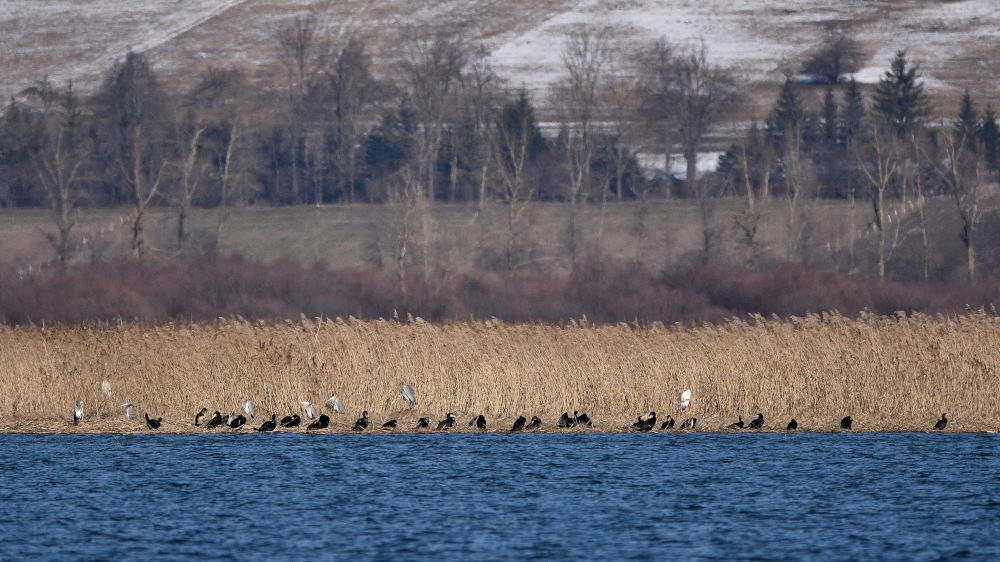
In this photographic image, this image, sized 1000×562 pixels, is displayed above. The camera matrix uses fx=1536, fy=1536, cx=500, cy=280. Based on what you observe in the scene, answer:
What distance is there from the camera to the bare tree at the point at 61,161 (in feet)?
244

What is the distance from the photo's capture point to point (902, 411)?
2864 centimetres

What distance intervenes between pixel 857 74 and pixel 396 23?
42.1 metres

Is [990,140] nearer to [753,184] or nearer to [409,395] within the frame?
[753,184]

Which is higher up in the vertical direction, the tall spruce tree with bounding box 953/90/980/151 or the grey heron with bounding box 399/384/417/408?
the grey heron with bounding box 399/384/417/408

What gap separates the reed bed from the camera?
2883cm

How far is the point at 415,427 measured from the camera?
1126 inches

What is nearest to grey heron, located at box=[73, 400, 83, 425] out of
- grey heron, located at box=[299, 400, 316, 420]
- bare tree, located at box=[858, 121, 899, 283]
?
grey heron, located at box=[299, 400, 316, 420]

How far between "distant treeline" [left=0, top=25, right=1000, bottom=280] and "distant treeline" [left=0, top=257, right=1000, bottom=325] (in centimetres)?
1632

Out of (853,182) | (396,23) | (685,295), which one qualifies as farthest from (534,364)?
(396,23)

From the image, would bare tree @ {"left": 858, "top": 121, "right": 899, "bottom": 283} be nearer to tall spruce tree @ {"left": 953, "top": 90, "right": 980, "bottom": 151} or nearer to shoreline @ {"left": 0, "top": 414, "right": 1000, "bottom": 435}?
tall spruce tree @ {"left": 953, "top": 90, "right": 980, "bottom": 151}

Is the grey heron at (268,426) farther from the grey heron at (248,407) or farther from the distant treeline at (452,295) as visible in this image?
the distant treeline at (452,295)

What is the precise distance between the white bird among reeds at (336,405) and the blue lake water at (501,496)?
2.89 ft

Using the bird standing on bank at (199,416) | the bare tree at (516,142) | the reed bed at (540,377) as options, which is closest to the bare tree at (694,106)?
the bare tree at (516,142)

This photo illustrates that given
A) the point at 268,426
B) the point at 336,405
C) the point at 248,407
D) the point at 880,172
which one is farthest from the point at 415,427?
the point at 880,172
